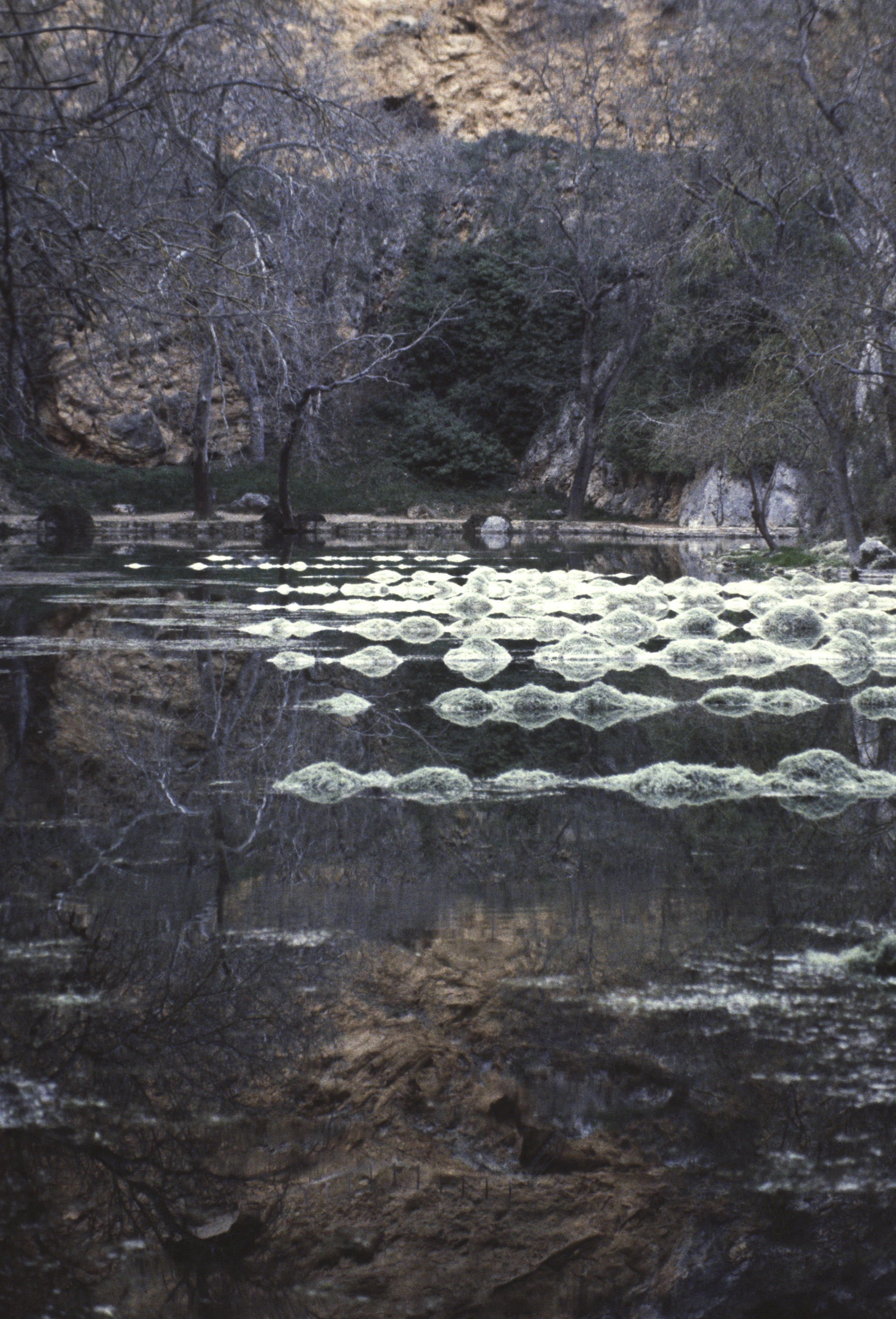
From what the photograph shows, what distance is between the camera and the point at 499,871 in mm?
→ 2092

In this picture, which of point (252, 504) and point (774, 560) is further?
point (252, 504)

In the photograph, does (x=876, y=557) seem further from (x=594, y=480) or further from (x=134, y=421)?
(x=134, y=421)

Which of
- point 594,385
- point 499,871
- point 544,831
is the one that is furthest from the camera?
point 594,385

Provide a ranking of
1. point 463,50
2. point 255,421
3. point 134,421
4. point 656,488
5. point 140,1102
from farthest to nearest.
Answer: point 463,50, point 255,421, point 134,421, point 656,488, point 140,1102

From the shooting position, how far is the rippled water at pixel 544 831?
1443 mm

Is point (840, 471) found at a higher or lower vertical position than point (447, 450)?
lower

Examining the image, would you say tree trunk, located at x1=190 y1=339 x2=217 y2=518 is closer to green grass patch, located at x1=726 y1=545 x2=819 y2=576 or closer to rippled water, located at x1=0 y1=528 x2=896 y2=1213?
green grass patch, located at x1=726 y1=545 x2=819 y2=576

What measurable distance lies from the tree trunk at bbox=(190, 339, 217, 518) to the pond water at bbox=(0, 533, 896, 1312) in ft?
43.6

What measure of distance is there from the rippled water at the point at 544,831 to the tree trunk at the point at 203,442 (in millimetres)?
12875

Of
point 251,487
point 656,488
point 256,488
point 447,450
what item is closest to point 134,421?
point 251,487

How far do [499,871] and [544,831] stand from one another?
30 cm

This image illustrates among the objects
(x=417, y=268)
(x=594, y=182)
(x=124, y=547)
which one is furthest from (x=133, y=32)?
(x=417, y=268)

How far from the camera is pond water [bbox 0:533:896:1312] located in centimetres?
134

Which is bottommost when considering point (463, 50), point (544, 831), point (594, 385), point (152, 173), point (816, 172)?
point (544, 831)
